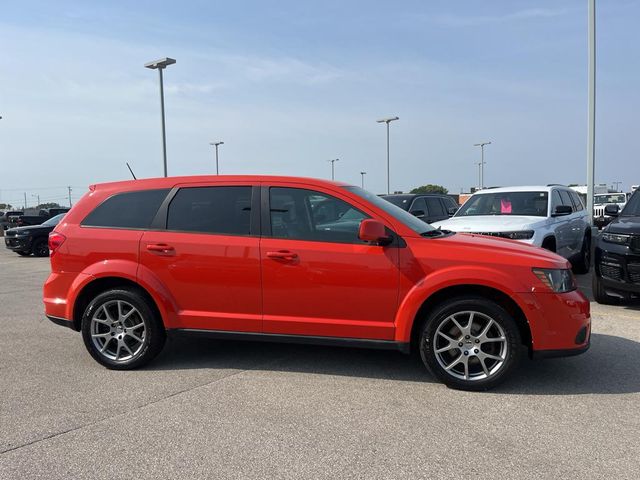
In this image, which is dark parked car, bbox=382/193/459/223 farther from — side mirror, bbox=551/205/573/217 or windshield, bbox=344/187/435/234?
windshield, bbox=344/187/435/234

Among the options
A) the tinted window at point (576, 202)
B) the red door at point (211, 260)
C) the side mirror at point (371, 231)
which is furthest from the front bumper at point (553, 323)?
the tinted window at point (576, 202)

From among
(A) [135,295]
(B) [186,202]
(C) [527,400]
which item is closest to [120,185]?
(B) [186,202]

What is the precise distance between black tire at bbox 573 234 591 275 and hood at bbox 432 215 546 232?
8.54ft

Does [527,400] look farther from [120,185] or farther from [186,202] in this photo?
[120,185]

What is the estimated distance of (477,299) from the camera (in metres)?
4.23

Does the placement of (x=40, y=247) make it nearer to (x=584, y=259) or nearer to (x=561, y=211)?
(x=561, y=211)

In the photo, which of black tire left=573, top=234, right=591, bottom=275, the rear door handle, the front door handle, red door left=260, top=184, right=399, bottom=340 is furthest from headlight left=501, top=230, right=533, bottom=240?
the rear door handle

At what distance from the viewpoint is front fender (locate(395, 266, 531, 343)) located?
13.7ft

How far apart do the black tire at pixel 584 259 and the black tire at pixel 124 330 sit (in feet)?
28.4

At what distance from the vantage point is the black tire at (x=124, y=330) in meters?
4.81

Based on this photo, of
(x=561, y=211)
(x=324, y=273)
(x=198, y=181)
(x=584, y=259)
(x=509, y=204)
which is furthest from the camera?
(x=584, y=259)

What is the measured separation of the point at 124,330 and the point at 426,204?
1016 centimetres

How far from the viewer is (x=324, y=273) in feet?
14.5

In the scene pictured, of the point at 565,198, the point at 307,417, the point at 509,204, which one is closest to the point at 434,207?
the point at 565,198
